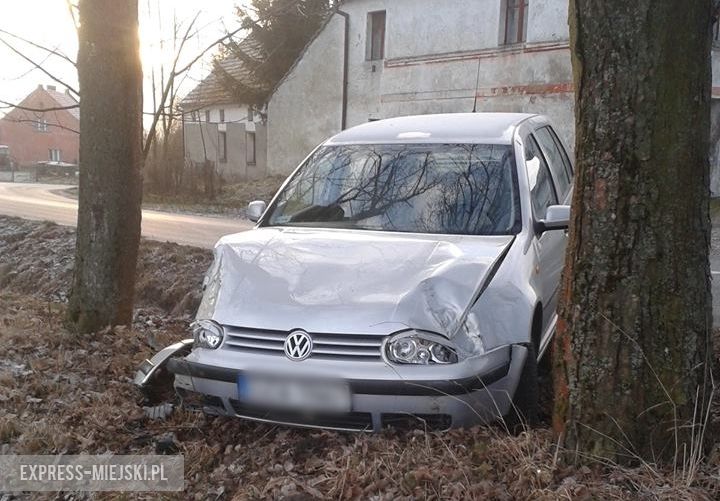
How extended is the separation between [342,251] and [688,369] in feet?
6.44

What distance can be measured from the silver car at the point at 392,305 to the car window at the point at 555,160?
2.62 feet

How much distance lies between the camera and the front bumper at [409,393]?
11.7ft

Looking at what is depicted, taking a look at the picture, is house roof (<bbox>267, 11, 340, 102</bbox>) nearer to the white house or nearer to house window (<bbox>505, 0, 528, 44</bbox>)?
the white house

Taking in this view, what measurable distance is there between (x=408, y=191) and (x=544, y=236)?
97 centimetres

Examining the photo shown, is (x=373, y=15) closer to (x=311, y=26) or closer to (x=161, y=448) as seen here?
(x=311, y=26)

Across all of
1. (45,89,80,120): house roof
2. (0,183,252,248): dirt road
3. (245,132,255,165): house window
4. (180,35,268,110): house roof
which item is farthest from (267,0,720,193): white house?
(45,89,80,120): house roof

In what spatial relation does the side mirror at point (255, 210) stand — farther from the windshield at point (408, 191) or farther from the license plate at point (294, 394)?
the license plate at point (294, 394)

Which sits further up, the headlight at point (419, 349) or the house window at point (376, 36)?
the house window at point (376, 36)

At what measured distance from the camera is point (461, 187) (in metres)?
4.91

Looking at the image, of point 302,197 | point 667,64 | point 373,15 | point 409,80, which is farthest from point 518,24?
point 667,64

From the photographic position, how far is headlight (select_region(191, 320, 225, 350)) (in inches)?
156

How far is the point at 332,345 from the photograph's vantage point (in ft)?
12.1

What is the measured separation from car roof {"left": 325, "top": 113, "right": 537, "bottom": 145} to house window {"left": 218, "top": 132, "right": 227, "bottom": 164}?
31.1 m

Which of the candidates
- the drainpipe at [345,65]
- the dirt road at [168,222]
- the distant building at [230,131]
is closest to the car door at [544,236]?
the dirt road at [168,222]
